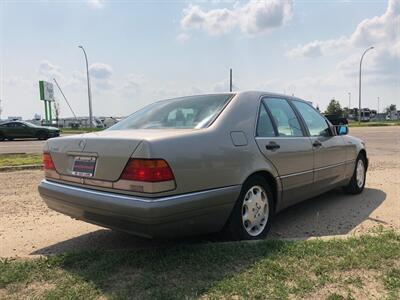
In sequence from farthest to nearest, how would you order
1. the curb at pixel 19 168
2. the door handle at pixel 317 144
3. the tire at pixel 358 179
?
the curb at pixel 19 168, the tire at pixel 358 179, the door handle at pixel 317 144

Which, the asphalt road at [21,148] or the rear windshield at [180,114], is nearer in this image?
the rear windshield at [180,114]

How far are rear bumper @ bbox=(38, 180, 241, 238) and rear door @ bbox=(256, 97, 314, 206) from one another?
2.53 ft

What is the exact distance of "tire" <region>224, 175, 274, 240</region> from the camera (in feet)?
12.1

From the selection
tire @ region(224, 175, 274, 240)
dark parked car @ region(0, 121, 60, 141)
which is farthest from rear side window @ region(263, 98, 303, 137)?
dark parked car @ region(0, 121, 60, 141)

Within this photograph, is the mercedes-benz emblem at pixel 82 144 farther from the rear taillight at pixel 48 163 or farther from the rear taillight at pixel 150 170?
the rear taillight at pixel 150 170

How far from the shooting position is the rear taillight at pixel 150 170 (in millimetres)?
3020

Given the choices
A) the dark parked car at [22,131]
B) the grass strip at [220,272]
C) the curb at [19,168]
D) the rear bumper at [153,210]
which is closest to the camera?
the grass strip at [220,272]

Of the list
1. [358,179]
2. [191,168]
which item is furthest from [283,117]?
[358,179]

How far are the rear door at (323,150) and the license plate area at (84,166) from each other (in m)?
2.69

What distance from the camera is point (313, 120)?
527cm

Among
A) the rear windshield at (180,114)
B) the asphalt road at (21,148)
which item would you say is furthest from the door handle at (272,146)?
the asphalt road at (21,148)

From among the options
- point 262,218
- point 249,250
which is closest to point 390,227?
point 262,218

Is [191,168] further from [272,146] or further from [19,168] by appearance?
[19,168]

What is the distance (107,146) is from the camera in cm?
330
